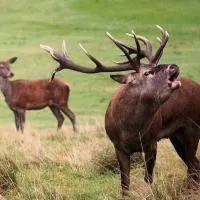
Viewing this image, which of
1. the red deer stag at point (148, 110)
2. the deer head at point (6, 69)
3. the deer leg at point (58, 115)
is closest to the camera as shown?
the red deer stag at point (148, 110)

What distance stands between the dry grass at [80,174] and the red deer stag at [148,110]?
0.86 feet

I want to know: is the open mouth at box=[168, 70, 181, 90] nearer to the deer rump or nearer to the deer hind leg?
the deer hind leg

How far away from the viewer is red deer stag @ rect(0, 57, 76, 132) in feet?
66.4

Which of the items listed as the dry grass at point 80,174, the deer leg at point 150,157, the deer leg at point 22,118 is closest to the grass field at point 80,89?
the dry grass at point 80,174

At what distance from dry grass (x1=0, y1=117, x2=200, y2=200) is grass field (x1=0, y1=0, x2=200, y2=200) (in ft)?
0.04

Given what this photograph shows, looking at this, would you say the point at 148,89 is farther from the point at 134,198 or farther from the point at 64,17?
the point at 64,17

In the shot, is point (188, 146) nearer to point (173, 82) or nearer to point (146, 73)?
point (146, 73)

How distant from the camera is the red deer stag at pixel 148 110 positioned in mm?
7906

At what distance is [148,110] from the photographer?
8062mm

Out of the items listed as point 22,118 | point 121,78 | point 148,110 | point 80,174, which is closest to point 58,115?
point 22,118

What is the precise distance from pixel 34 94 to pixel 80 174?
10.6m

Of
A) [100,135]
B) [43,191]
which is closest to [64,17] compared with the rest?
[100,135]

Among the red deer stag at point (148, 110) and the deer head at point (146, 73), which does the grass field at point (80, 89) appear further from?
the deer head at point (146, 73)

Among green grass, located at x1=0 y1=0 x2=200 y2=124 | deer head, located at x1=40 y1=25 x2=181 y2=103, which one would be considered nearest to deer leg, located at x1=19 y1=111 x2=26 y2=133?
green grass, located at x1=0 y1=0 x2=200 y2=124
